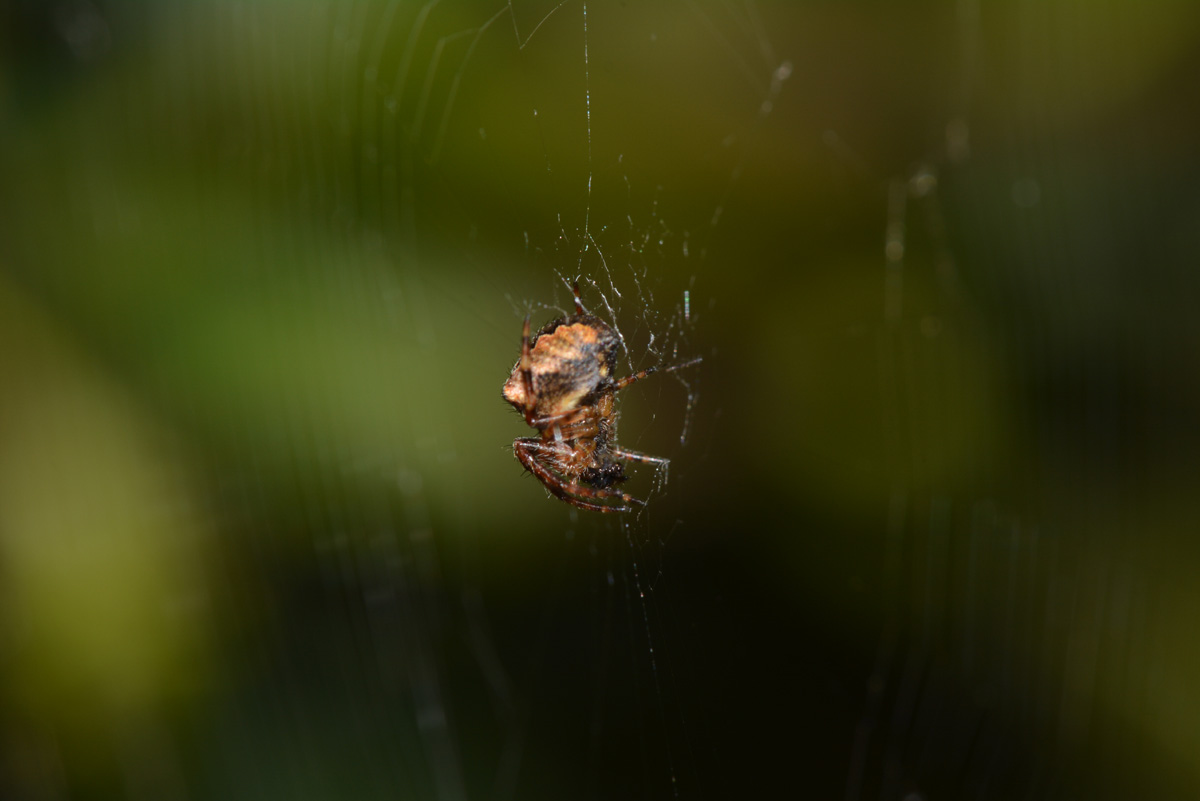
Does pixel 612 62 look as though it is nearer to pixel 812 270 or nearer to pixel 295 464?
pixel 812 270


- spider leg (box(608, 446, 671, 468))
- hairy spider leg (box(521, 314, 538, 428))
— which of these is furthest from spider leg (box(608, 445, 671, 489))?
hairy spider leg (box(521, 314, 538, 428))

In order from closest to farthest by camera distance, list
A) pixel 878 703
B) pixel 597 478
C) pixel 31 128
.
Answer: pixel 597 478 < pixel 31 128 < pixel 878 703

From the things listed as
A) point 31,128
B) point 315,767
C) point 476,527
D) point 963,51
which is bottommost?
point 315,767

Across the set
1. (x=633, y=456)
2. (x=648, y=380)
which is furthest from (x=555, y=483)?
(x=648, y=380)

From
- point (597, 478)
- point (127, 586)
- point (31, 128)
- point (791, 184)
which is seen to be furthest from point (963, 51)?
point (127, 586)

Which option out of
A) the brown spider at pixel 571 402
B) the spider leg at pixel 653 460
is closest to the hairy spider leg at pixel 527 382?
the brown spider at pixel 571 402

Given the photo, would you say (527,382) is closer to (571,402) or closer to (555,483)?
(571,402)
